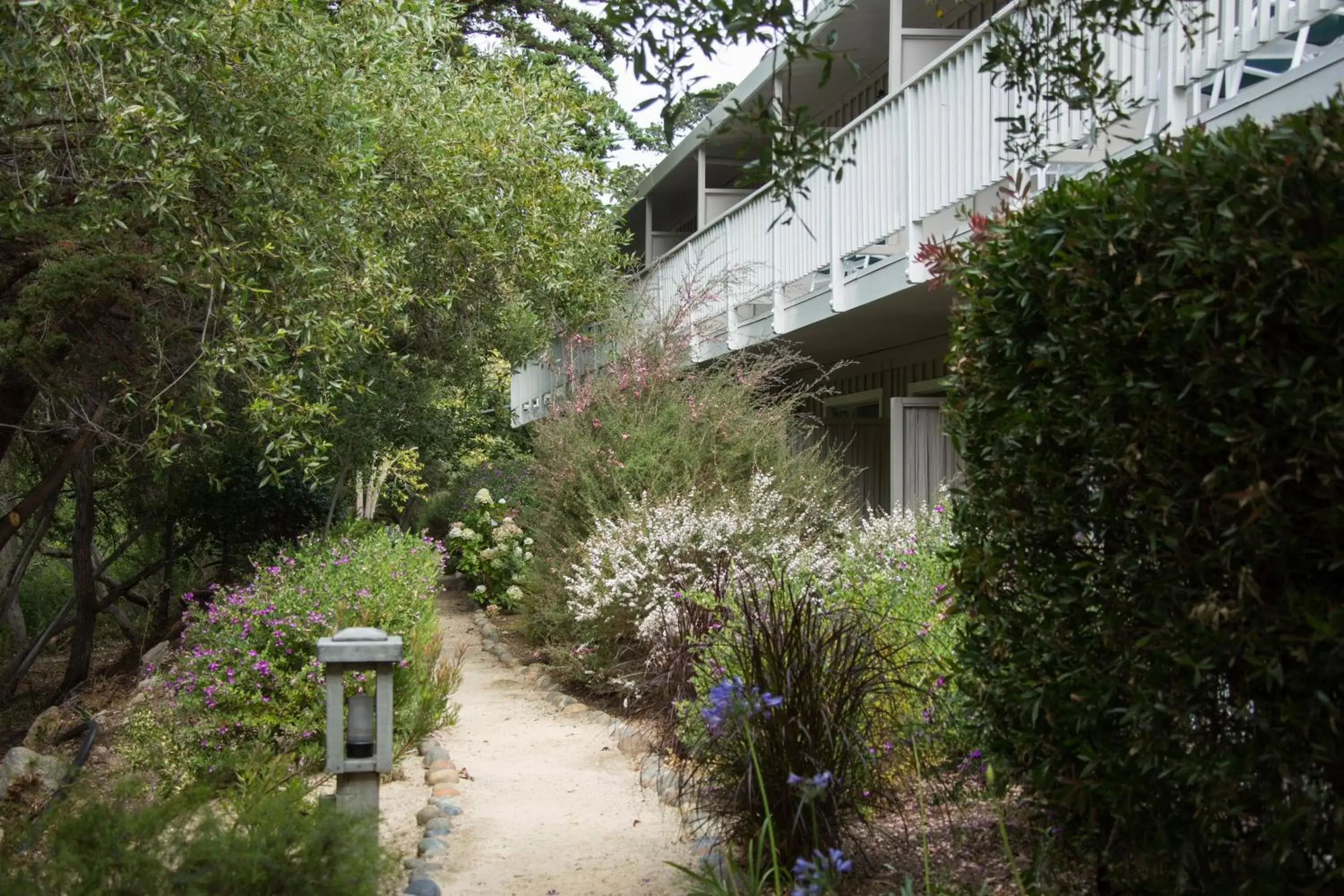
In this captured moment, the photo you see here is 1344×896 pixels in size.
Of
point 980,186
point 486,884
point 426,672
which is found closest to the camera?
point 486,884

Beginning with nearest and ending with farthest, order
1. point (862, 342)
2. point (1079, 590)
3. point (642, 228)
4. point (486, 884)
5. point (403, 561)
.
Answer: point (1079, 590) → point (486, 884) → point (403, 561) → point (862, 342) → point (642, 228)

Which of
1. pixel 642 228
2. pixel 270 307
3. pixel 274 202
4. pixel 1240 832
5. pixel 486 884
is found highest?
pixel 642 228

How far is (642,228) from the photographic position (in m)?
24.5

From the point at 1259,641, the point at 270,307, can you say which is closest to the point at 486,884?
the point at 1259,641

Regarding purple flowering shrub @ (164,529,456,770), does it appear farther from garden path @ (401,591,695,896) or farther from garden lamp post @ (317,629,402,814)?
garden lamp post @ (317,629,402,814)

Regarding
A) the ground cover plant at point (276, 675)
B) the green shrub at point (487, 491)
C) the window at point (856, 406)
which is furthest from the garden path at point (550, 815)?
the window at point (856, 406)

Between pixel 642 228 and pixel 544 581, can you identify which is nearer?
pixel 544 581

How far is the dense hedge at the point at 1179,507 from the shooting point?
2812 millimetres

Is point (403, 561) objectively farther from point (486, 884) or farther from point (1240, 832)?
point (1240, 832)

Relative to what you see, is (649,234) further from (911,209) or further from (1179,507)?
(1179,507)

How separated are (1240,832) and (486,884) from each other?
315 cm

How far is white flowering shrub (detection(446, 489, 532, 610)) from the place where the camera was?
14.9 metres

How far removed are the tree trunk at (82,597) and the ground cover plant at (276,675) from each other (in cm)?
685

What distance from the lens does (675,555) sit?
28.8 feet
